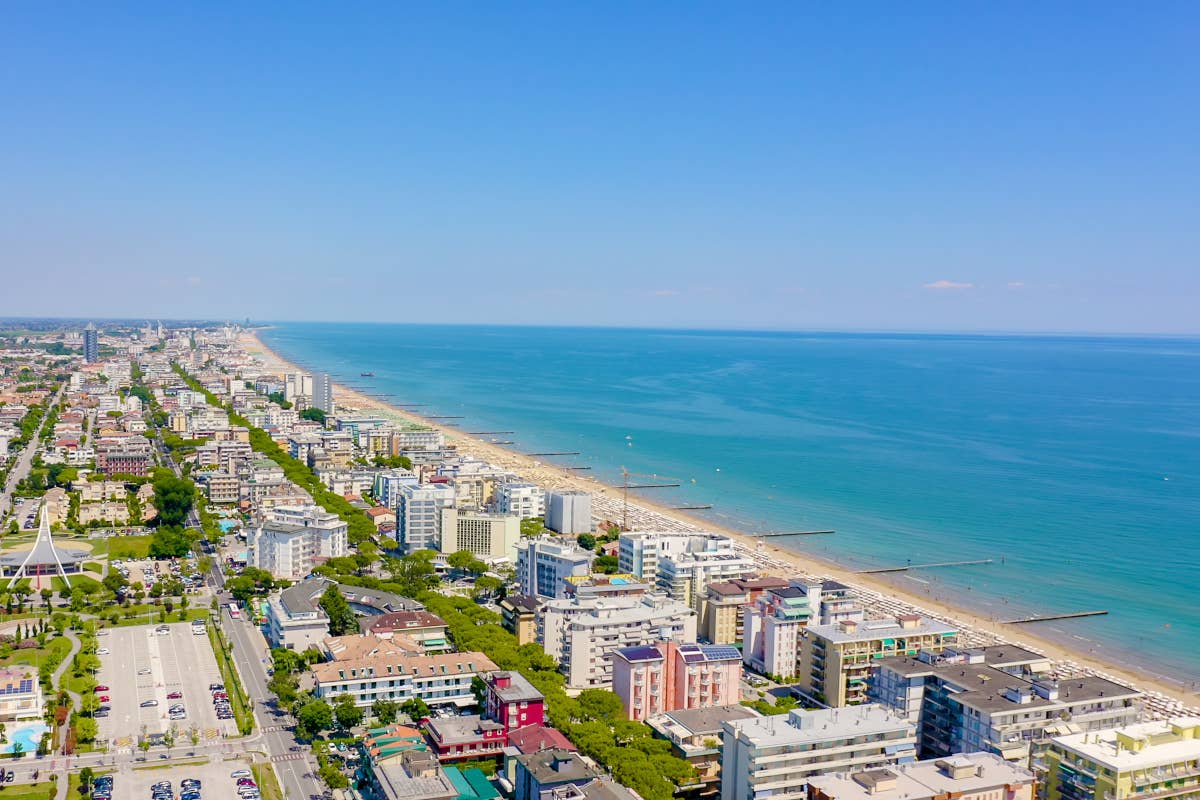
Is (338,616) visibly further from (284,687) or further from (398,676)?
(398,676)

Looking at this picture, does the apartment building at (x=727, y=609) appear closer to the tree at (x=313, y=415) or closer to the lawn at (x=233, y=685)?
the lawn at (x=233, y=685)

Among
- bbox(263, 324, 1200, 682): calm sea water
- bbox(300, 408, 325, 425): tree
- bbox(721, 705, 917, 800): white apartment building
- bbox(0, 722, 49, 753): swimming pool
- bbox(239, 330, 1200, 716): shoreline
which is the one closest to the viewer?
bbox(721, 705, 917, 800): white apartment building

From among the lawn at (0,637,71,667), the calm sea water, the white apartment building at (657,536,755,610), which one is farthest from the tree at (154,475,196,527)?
the white apartment building at (657,536,755,610)

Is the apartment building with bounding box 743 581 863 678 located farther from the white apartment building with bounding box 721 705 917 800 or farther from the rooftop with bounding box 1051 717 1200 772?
the rooftop with bounding box 1051 717 1200 772

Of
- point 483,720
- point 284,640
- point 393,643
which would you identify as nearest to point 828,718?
point 483,720

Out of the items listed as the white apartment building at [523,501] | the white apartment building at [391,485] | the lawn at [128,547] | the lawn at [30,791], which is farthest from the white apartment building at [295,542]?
the lawn at [30,791]

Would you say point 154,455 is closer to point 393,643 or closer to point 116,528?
point 116,528
